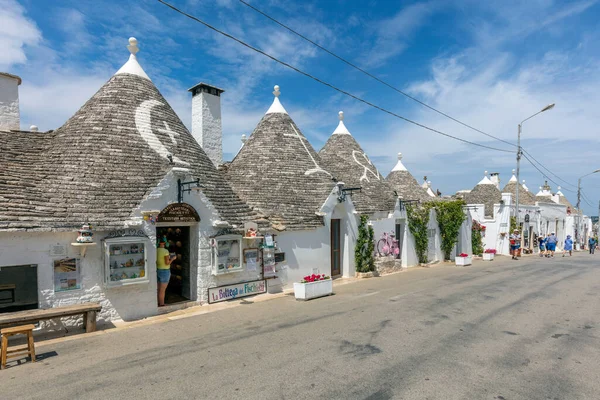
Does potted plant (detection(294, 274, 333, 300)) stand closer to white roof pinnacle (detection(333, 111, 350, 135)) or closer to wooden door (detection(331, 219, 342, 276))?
wooden door (detection(331, 219, 342, 276))

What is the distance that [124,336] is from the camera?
753 centimetres

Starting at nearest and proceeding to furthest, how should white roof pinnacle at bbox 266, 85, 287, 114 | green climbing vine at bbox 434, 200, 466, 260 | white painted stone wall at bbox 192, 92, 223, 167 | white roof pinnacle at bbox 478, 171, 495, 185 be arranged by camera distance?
white painted stone wall at bbox 192, 92, 223, 167, white roof pinnacle at bbox 266, 85, 287, 114, green climbing vine at bbox 434, 200, 466, 260, white roof pinnacle at bbox 478, 171, 495, 185

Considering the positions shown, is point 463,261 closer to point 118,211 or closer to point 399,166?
point 399,166

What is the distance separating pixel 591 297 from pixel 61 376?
14204 millimetres

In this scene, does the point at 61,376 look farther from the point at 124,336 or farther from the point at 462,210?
the point at 462,210

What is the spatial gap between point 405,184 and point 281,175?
10.7 metres

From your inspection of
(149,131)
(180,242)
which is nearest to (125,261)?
(180,242)

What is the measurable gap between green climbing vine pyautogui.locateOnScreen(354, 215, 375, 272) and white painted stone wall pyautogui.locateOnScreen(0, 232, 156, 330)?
8.86 metres

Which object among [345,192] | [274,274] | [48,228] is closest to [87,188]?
[48,228]

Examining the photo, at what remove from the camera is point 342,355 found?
6.31 metres

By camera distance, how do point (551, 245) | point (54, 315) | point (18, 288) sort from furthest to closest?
point (551, 245)
point (18, 288)
point (54, 315)

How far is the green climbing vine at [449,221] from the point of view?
21.3m

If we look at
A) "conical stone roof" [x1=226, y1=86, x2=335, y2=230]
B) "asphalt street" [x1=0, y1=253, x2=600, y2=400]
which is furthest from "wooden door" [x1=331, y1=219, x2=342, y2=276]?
"asphalt street" [x1=0, y1=253, x2=600, y2=400]

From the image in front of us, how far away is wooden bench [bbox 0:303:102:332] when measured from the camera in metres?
6.68
